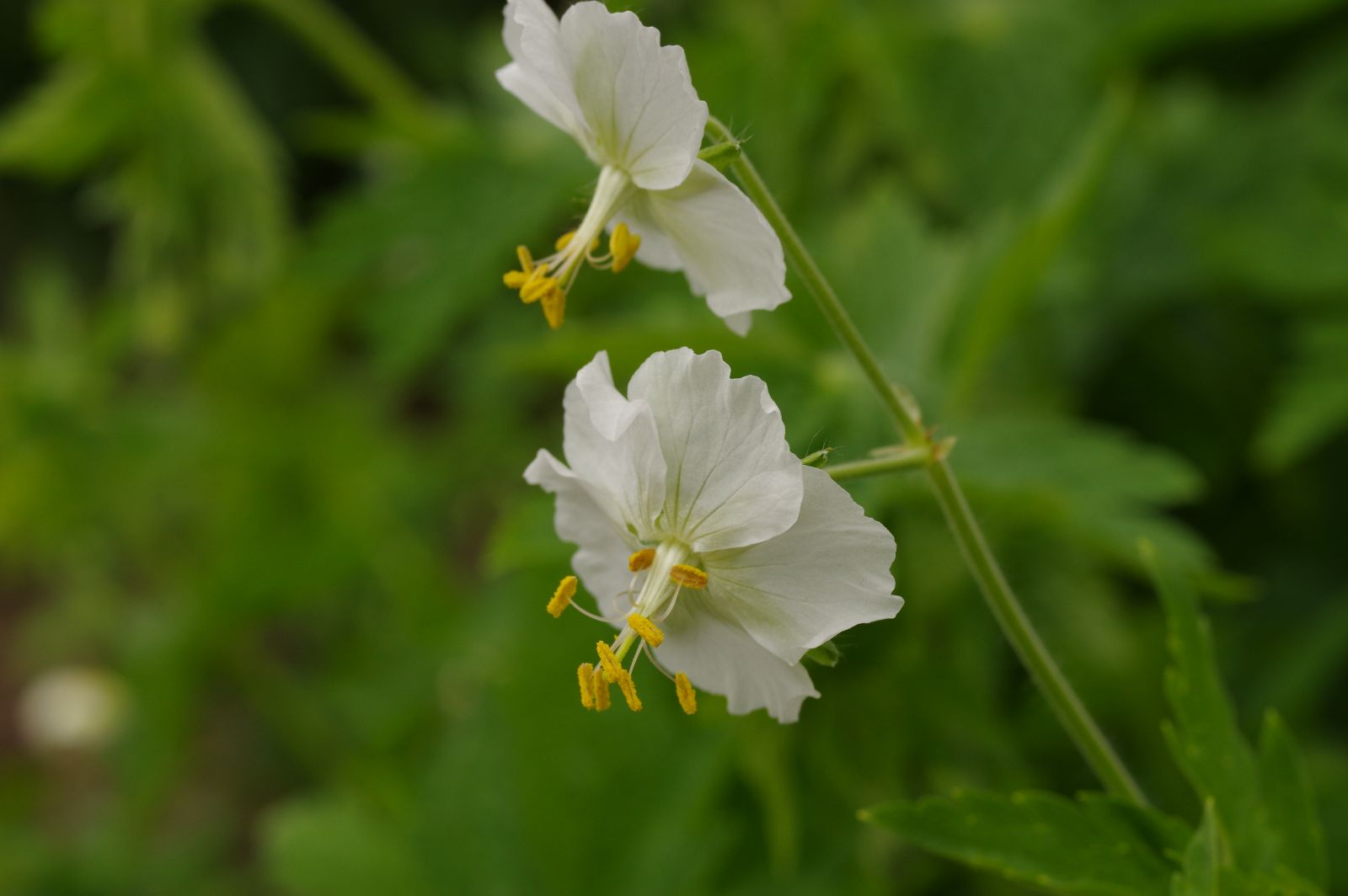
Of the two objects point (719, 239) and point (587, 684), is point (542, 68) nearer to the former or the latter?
point (719, 239)

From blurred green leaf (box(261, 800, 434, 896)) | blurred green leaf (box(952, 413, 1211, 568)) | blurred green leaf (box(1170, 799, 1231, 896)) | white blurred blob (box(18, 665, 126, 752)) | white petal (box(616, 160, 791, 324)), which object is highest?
white petal (box(616, 160, 791, 324))

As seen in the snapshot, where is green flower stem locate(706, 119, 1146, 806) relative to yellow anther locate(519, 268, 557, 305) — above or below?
below

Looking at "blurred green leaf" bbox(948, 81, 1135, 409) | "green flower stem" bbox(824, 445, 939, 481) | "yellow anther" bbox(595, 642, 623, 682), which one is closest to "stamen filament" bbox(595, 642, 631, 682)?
"yellow anther" bbox(595, 642, 623, 682)

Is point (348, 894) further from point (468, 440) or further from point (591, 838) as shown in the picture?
point (468, 440)

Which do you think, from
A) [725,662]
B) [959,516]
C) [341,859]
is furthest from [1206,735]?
[341,859]

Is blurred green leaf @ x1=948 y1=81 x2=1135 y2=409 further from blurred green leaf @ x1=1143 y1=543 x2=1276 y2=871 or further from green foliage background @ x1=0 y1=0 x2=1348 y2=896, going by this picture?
blurred green leaf @ x1=1143 y1=543 x2=1276 y2=871

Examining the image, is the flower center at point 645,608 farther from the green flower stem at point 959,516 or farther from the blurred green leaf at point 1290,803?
the blurred green leaf at point 1290,803

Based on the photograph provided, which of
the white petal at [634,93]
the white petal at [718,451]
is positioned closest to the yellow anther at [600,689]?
the white petal at [718,451]

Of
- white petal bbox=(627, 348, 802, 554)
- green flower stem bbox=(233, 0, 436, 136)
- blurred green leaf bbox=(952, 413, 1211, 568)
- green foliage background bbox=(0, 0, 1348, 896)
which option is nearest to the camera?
white petal bbox=(627, 348, 802, 554)
